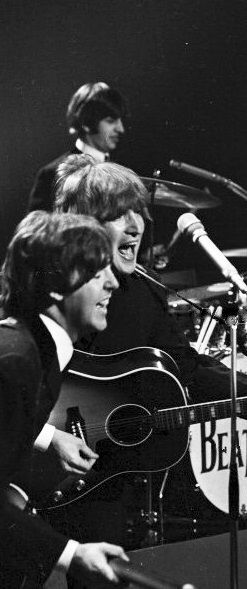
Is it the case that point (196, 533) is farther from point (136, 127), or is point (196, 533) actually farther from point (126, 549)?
point (136, 127)

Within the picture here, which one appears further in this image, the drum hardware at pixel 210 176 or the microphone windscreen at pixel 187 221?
the drum hardware at pixel 210 176

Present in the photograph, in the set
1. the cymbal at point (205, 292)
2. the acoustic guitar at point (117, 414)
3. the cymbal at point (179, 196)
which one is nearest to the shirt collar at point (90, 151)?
the cymbal at point (179, 196)

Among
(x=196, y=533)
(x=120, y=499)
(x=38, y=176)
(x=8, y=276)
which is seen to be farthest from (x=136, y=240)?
(x=196, y=533)

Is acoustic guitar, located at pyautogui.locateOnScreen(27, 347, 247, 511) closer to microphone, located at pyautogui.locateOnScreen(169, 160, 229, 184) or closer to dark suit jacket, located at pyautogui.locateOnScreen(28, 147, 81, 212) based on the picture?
dark suit jacket, located at pyautogui.locateOnScreen(28, 147, 81, 212)

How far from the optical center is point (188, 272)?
230cm

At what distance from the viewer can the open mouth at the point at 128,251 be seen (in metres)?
1.97

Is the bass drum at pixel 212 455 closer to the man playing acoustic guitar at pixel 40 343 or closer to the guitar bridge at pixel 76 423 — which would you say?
the guitar bridge at pixel 76 423

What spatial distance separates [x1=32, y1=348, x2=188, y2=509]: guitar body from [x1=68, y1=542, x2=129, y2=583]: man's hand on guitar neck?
0.46 metres

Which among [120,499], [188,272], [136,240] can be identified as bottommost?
[120,499]

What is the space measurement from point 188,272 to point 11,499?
838 millimetres

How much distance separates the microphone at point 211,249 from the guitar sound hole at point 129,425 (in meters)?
0.46

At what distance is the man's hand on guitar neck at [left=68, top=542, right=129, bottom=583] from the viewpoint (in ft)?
4.47

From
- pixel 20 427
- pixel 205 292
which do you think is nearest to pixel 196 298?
pixel 205 292

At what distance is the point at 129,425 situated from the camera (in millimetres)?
2016
